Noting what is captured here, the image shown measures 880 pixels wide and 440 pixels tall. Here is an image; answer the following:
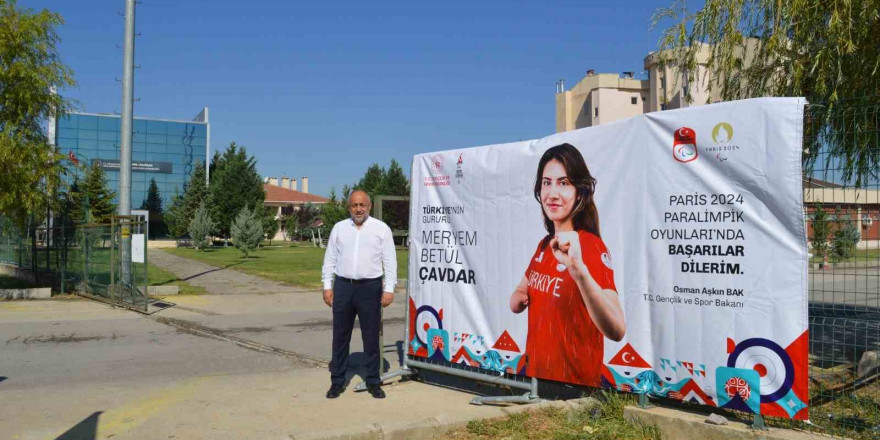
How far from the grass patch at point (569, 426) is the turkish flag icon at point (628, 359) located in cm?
27

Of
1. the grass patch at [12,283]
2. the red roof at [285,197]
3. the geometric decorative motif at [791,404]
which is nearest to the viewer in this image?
the geometric decorative motif at [791,404]

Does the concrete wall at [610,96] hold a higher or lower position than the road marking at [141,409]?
higher

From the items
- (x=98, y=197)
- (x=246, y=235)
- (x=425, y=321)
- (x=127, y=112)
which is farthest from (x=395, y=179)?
(x=425, y=321)

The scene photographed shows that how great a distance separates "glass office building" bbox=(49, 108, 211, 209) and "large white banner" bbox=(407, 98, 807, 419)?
225 ft

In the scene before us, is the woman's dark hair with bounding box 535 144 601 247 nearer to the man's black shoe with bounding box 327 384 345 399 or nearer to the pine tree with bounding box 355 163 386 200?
the man's black shoe with bounding box 327 384 345 399

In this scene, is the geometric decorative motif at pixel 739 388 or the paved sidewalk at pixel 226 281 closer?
the geometric decorative motif at pixel 739 388

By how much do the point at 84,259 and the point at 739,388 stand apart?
645 inches

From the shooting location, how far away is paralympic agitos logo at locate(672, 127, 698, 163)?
16.4 ft

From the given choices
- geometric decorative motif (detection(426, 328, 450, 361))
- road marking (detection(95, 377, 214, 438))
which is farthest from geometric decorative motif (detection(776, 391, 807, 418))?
road marking (detection(95, 377, 214, 438))

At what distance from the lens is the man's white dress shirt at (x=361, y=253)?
21.6ft

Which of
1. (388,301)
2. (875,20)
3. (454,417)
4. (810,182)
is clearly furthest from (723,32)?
(454,417)

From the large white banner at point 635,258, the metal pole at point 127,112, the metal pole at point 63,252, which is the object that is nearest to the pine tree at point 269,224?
the metal pole at point 63,252

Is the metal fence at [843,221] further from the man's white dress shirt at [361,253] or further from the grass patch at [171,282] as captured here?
the grass patch at [171,282]

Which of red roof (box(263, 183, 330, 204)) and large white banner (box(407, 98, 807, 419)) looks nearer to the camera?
large white banner (box(407, 98, 807, 419))
